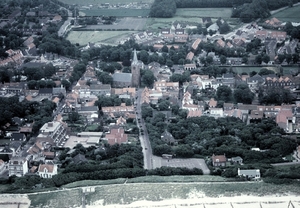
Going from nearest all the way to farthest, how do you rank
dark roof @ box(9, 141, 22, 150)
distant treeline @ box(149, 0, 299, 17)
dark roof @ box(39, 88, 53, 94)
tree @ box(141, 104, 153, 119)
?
dark roof @ box(9, 141, 22, 150) < tree @ box(141, 104, 153, 119) < dark roof @ box(39, 88, 53, 94) < distant treeline @ box(149, 0, 299, 17)

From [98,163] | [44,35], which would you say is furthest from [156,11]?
[98,163]

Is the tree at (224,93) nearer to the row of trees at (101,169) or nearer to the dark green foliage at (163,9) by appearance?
the row of trees at (101,169)

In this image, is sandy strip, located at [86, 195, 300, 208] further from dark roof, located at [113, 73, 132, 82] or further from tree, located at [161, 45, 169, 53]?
tree, located at [161, 45, 169, 53]

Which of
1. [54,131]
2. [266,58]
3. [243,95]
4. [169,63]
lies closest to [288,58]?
[266,58]

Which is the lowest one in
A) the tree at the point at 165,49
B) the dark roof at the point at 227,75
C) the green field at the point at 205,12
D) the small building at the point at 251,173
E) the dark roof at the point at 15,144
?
the dark roof at the point at 15,144

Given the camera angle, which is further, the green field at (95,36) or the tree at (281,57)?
the green field at (95,36)

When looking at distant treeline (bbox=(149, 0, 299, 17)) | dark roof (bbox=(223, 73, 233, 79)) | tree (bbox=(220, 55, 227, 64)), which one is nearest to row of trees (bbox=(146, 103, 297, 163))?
dark roof (bbox=(223, 73, 233, 79))

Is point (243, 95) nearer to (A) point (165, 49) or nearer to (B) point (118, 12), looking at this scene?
(A) point (165, 49)

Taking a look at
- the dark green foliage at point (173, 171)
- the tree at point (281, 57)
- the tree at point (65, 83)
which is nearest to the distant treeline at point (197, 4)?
the tree at point (281, 57)
